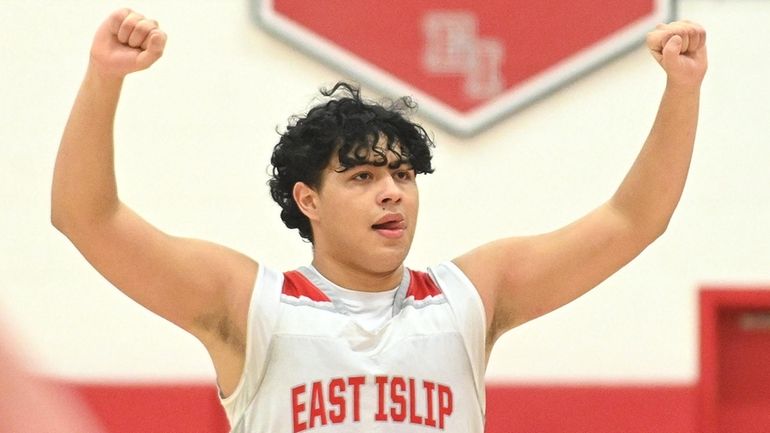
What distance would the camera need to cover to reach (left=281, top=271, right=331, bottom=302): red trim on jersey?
8.05 ft

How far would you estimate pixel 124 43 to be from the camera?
2168 millimetres

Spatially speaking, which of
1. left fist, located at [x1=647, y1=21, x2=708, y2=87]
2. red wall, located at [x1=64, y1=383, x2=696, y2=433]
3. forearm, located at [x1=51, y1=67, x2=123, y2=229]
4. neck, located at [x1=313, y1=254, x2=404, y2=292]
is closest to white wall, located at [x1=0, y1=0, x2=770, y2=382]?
red wall, located at [x1=64, y1=383, x2=696, y2=433]

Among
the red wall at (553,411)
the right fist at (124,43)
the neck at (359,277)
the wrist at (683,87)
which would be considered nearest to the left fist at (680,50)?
the wrist at (683,87)

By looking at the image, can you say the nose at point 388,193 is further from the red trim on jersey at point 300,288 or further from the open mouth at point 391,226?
the red trim on jersey at point 300,288

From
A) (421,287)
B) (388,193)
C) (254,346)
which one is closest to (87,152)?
(254,346)

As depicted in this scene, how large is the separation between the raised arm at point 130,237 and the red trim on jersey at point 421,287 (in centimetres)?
33

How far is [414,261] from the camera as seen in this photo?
389 cm

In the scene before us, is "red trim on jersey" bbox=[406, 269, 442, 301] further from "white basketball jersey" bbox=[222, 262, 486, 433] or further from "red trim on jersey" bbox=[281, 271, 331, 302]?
"red trim on jersey" bbox=[281, 271, 331, 302]

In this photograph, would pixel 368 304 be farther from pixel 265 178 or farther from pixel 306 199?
pixel 265 178

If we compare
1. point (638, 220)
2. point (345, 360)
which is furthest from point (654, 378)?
point (345, 360)

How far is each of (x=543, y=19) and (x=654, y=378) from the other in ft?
3.77

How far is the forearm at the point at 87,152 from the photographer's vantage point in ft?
7.15

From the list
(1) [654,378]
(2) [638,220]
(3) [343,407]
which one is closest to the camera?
(3) [343,407]

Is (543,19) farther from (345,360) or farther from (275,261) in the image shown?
(345,360)
